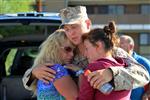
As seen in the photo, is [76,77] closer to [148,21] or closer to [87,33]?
[87,33]

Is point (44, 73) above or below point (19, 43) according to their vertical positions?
above

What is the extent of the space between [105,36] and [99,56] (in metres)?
0.14

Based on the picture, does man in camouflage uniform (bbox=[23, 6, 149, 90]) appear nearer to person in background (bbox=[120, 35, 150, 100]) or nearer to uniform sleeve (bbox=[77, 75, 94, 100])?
uniform sleeve (bbox=[77, 75, 94, 100])

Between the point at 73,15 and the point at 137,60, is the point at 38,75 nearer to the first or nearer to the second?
the point at 73,15

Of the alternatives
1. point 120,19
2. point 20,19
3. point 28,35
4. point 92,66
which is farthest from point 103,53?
point 120,19

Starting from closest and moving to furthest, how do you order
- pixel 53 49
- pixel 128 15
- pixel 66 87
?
1. pixel 66 87
2. pixel 53 49
3. pixel 128 15

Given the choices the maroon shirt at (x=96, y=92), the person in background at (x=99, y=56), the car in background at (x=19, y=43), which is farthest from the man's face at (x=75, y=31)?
the car in background at (x=19, y=43)

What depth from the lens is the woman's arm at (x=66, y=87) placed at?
3705 mm

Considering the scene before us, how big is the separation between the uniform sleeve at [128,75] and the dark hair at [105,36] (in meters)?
0.14

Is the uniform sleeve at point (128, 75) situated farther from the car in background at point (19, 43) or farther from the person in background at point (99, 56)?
the car in background at point (19, 43)

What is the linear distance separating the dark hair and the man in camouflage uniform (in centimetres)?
13

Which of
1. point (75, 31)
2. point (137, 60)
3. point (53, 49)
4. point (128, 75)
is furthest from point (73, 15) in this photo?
point (137, 60)

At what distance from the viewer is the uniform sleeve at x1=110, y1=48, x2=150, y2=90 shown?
346 centimetres

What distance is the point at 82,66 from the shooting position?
13.0ft
